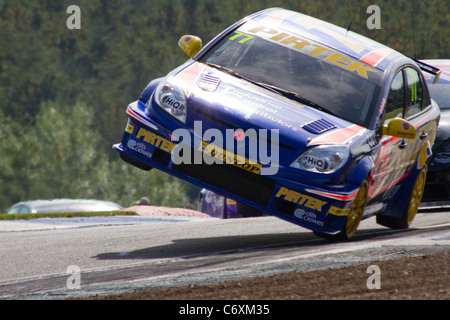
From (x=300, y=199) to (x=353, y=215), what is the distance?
0.66m

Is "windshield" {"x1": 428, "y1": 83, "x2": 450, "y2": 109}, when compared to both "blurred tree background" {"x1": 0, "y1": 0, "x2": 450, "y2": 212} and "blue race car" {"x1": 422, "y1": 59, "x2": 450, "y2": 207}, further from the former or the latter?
"blurred tree background" {"x1": 0, "y1": 0, "x2": 450, "y2": 212}

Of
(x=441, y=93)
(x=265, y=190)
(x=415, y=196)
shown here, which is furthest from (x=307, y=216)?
(x=441, y=93)

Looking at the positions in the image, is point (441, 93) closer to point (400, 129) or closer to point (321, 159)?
point (400, 129)

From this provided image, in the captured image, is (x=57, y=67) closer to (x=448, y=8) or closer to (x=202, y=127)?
(x=448, y=8)

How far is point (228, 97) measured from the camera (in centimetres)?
702

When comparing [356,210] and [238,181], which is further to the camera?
[356,210]

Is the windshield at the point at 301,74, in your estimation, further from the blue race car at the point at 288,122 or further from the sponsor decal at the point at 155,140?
the sponsor decal at the point at 155,140

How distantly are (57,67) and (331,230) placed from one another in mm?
48035

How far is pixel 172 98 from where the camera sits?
23.0 ft

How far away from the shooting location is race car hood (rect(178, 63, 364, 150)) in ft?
22.0

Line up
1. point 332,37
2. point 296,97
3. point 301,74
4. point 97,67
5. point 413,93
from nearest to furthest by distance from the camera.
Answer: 1. point 296,97
2. point 301,74
3. point 332,37
4. point 413,93
5. point 97,67

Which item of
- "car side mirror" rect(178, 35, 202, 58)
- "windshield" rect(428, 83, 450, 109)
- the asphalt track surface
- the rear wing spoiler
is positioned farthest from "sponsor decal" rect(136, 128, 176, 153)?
"windshield" rect(428, 83, 450, 109)

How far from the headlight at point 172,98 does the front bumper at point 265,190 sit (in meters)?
0.16

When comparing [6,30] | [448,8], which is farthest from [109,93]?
[448,8]
